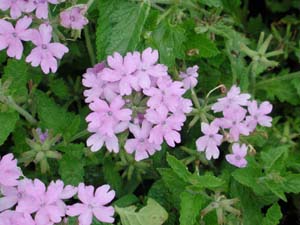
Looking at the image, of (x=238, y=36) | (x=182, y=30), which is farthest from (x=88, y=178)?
(x=238, y=36)

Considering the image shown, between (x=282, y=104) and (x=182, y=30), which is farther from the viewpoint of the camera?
(x=282, y=104)

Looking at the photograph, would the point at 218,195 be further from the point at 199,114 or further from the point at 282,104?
the point at 282,104

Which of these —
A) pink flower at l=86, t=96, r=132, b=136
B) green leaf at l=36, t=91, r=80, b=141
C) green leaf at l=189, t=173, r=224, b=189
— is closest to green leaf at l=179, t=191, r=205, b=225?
green leaf at l=189, t=173, r=224, b=189

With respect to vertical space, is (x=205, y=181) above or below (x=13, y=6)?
below

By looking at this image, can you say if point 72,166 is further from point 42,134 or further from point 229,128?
point 229,128

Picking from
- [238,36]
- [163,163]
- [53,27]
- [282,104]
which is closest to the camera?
[53,27]

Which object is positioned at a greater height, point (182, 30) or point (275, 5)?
point (182, 30)

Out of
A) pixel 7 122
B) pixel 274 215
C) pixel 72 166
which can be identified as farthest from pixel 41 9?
pixel 274 215

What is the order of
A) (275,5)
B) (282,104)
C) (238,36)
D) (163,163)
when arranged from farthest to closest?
(275,5) → (282,104) → (238,36) → (163,163)
